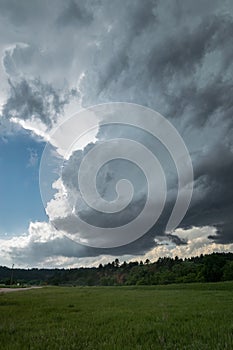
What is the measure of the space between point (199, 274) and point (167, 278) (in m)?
14.0

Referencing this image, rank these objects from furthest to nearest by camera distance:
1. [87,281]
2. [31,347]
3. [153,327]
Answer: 1. [87,281]
2. [153,327]
3. [31,347]

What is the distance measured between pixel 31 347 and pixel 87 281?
202 m

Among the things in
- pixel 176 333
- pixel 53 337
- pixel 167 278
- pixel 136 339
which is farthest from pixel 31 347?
pixel 167 278

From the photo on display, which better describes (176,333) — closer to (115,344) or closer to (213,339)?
(213,339)

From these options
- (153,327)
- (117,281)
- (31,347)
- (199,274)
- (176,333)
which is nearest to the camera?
(31,347)

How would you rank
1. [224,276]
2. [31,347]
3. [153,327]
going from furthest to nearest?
[224,276] < [153,327] < [31,347]

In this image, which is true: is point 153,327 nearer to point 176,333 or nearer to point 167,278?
point 176,333

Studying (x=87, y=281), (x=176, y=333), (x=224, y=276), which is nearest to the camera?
(x=176, y=333)

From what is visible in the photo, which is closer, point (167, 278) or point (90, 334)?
point (90, 334)

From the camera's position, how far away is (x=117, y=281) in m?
175

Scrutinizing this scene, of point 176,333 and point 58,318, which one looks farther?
point 58,318

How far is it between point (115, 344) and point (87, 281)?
7932 inches

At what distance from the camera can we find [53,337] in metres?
9.58

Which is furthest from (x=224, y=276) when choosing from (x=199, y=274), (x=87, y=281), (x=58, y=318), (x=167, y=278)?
(x=87, y=281)
